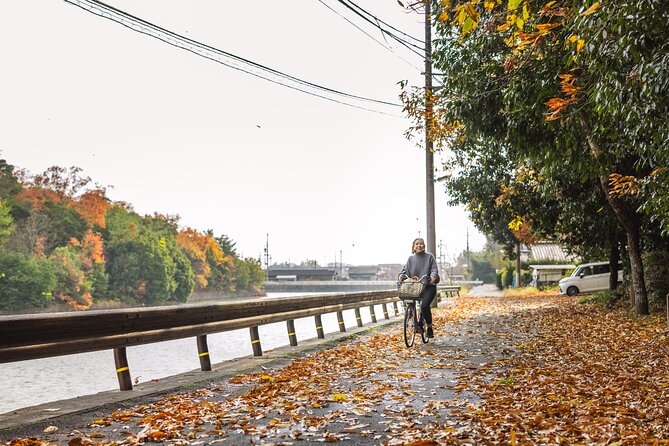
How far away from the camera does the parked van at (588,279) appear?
136 feet

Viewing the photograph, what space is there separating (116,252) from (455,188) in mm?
70826

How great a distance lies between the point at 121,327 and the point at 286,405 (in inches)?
93.4

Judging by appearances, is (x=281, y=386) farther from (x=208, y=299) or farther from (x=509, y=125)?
(x=208, y=299)

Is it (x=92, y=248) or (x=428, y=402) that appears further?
(x=92, y=248)

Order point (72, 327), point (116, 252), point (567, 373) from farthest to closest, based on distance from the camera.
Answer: point (116, 252) < point (567, 373) < point (72, 327)

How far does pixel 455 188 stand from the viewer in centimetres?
3312

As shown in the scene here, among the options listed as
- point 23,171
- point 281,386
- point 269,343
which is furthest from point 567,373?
point 23,171

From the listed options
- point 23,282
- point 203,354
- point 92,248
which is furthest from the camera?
point 92,248

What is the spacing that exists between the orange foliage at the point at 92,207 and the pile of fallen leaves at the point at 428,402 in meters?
87.7

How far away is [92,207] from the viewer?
94688 millimetres

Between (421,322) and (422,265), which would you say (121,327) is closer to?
(422,265)

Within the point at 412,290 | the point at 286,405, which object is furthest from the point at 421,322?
the point at 286,405

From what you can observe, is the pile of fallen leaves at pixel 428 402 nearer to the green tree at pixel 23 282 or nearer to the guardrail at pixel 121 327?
the guardrail at pixel 121 327

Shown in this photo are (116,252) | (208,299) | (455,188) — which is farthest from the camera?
(208,299)
